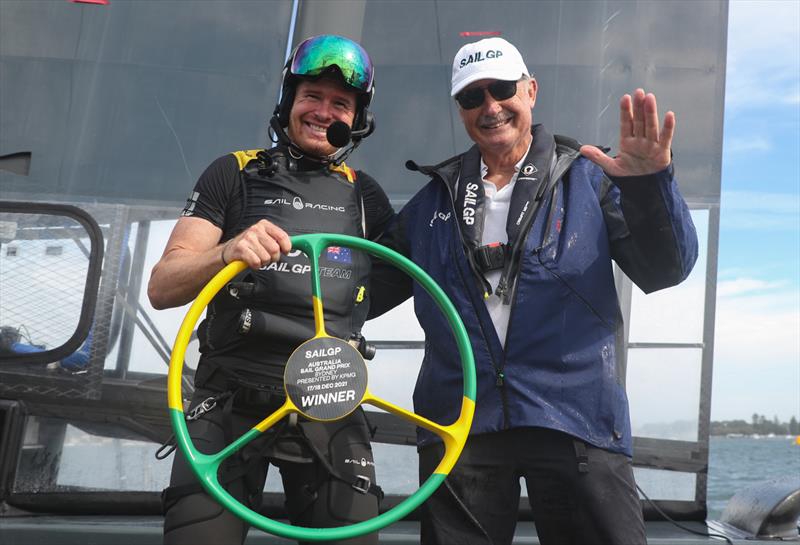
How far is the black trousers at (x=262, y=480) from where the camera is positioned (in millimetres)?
1589

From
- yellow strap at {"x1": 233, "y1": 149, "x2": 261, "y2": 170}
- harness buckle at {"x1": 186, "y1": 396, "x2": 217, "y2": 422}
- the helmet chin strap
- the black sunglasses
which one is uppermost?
the black sunglasses

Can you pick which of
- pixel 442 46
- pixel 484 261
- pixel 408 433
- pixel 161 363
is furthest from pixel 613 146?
pixel 161 363

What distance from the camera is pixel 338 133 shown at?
6.10 feet

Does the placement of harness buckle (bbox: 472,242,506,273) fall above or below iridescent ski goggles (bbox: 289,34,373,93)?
below

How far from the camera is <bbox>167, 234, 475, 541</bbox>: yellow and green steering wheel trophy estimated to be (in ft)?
4.89

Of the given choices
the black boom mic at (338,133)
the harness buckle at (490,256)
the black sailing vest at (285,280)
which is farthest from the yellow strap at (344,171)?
the harness buckle at (490,256)

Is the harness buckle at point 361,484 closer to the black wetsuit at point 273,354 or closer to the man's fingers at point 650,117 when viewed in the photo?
the black wetsuit at point 273,354

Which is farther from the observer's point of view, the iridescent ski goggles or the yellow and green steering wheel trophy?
the iridescent ski goggles

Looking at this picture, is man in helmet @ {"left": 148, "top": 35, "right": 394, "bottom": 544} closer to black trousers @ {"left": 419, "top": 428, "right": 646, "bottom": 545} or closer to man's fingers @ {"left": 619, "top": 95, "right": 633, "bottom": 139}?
black trousers @ {"left": 419, "top": 428, "right": 646, "bottom": 545}

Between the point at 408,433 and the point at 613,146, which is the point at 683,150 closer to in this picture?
the point at 613,146

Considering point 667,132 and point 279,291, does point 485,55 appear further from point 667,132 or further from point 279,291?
point 279,291

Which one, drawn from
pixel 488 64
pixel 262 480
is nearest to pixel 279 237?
pixel 262 480

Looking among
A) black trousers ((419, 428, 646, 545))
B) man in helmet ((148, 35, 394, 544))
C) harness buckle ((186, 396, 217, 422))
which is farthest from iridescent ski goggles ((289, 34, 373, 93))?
black trousers ((419, 428, 646, 545))

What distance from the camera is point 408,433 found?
10.2 ft
